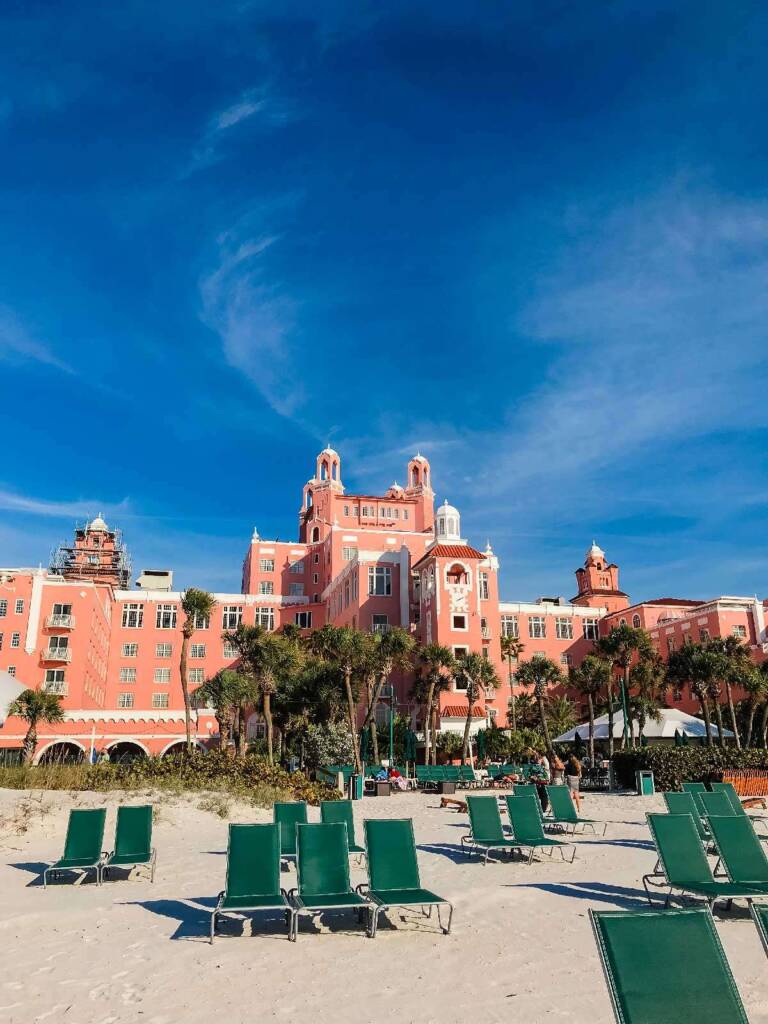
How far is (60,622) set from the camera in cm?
4953

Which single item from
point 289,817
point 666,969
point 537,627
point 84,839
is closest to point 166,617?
point 537,627

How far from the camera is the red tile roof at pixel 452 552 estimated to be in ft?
178

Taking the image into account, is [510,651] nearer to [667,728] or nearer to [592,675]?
[592,675]

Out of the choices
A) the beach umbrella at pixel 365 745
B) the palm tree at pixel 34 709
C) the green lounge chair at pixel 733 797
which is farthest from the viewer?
the beach umbrella at pixel 365 745

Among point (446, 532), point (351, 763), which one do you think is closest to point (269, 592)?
point (446, 532)

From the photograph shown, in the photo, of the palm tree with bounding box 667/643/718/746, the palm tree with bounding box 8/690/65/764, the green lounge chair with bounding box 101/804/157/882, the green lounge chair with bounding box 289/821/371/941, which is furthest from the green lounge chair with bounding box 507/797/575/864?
the palm tree with bounding box 8/690/65/764

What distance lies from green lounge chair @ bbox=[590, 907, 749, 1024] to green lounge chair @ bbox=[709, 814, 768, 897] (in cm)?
568

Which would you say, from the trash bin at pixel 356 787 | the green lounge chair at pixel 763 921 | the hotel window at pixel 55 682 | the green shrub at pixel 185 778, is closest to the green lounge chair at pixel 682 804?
the green lounge chair at pixel 763 921

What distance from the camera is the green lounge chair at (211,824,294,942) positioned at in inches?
330

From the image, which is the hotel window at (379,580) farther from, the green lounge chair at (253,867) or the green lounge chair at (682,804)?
the green lounge chair at (253,867)

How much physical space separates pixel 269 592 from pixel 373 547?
430 inches

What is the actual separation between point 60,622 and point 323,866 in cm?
4573

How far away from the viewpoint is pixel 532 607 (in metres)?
65.8

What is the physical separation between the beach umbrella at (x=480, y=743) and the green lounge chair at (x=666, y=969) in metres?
39.2
